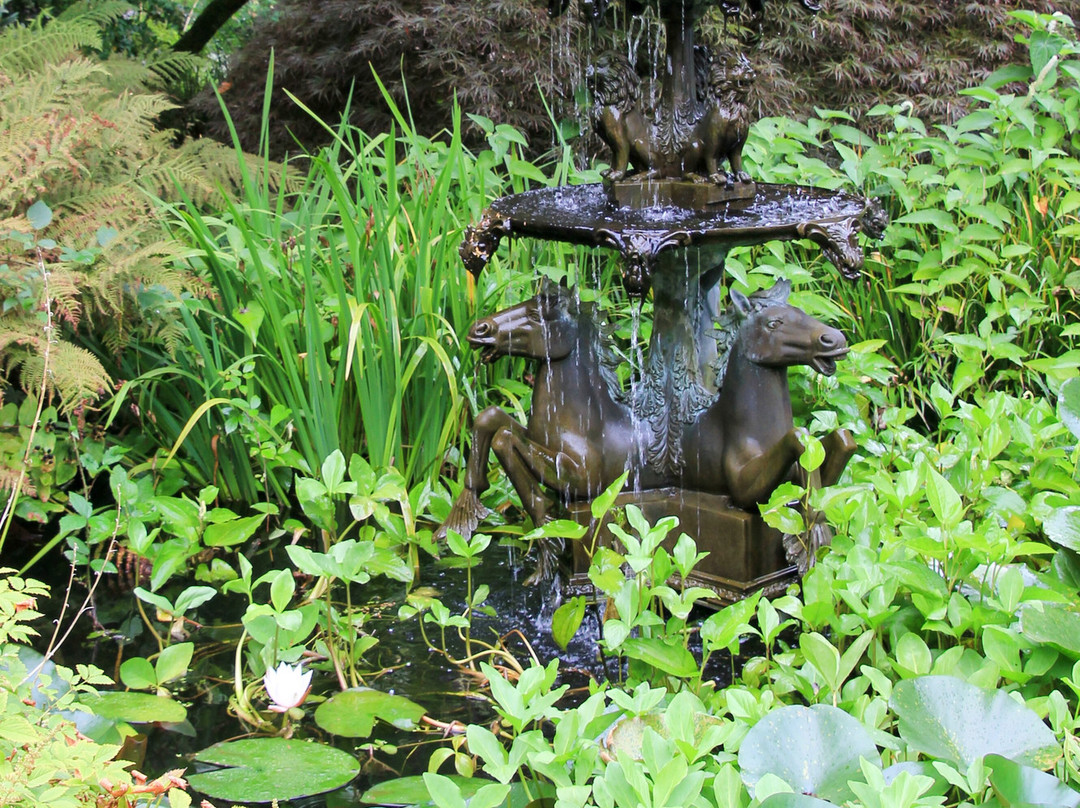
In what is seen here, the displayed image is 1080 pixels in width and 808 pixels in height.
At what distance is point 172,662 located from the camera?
6.90 feet

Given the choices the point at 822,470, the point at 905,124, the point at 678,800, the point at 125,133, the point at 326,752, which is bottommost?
the point at 326,752

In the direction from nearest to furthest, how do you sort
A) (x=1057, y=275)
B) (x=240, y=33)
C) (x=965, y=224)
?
(x=1057, y=275) < (x=965, y=224) < (x=240, y=33)

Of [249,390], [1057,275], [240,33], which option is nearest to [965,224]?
[1057,275]

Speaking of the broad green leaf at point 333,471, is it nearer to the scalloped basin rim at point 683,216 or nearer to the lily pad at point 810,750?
the scalloped basin rim at point 683,216

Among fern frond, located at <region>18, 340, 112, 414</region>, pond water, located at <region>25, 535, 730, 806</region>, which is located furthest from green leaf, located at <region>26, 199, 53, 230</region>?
pond water, located at <region>25, 535, 730, 806</region>

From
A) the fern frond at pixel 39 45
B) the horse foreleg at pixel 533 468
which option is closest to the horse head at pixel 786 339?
the horse foreleg at pixel 533 468

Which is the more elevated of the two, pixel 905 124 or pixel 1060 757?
pixel 905 124

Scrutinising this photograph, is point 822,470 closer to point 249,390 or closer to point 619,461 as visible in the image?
point 619,461

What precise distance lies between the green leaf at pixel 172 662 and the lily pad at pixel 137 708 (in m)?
0.05

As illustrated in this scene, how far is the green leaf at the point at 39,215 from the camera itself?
9.14ft

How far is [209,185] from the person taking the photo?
3465 millimetres

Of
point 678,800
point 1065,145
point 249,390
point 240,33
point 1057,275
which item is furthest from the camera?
point 240,33

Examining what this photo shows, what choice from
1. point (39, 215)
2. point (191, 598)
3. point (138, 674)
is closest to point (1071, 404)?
point (191, 598)

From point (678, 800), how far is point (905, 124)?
311 cm
